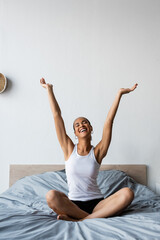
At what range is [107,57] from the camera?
8.84 ft

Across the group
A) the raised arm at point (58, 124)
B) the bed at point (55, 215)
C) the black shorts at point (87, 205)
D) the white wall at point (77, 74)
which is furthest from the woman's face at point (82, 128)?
the white wall at point (77, 74)

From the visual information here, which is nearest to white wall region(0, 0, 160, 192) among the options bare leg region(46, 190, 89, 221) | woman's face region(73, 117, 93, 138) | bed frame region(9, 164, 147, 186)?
bed frame region(9, 164, 147, 186)

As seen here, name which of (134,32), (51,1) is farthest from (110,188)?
(51,1)

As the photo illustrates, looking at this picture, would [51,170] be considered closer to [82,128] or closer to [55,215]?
[82,128]

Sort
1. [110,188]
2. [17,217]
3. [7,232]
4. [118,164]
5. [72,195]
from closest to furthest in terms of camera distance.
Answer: [7,232] → [17,217] → [72,195] → [110,188] → [118,164]

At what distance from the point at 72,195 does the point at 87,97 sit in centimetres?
121

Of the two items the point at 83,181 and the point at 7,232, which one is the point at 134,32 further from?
the point at 7,232

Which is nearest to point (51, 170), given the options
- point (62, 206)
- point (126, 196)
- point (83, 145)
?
point (83, 145)

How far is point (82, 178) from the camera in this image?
5.52 ft

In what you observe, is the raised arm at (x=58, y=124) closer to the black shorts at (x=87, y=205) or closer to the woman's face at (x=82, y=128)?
the woman's face at (x=82, y=128)

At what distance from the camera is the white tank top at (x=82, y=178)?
165cm

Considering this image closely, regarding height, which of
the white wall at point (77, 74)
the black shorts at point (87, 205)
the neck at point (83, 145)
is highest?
the white wall at point (77, 74)

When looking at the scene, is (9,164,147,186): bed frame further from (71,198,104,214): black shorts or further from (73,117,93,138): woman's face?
(71,198,104,214): black shorts

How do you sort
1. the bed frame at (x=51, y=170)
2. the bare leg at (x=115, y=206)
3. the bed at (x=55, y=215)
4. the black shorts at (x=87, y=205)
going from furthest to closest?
the bed frame at (x=51, y=170) → the black shorts at (x=87, y=205) → the bare leg at (x=115, y=206) → the bed at (x=55, y=215)
